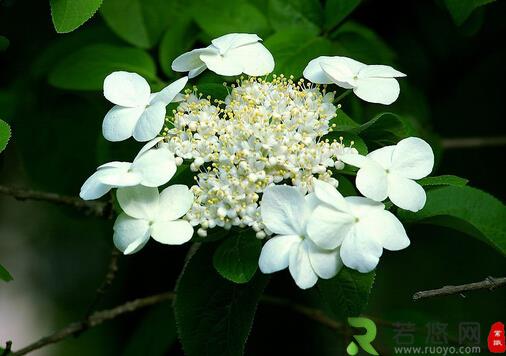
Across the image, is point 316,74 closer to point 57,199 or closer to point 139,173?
point 139,173

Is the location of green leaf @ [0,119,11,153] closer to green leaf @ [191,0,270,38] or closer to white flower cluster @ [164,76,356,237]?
white flower cluster @ [164,76,356,237]

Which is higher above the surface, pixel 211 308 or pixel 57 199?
pixel 211 308

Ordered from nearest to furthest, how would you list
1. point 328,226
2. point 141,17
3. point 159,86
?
point 328,226 < point 159,86 < point 141,17

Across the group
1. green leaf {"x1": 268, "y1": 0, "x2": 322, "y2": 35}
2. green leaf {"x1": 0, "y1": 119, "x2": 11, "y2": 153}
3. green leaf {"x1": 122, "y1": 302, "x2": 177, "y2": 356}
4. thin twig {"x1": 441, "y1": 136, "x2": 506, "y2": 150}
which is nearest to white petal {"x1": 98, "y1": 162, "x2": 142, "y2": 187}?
green leaf {"x1": 0, "y1": 119, "x2": 11, "y2": 153}

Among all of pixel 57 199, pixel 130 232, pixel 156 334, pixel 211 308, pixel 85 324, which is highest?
pixel 130 232

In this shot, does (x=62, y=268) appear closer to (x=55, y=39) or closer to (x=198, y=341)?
(x=55, y=39)

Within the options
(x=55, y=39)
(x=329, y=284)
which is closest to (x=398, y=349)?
(x=329, y=284)

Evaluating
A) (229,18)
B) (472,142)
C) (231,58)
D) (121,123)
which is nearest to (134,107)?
(121,123)
